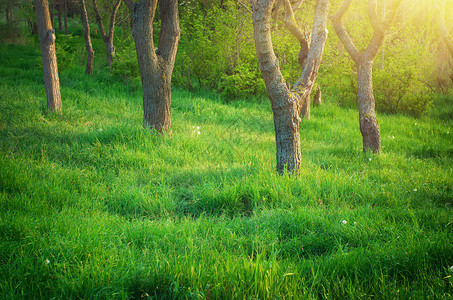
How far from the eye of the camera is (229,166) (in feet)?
16.5

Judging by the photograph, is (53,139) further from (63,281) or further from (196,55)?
(196,55)

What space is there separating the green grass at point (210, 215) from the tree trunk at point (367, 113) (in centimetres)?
33

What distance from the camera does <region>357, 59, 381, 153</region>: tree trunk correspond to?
6.01 m

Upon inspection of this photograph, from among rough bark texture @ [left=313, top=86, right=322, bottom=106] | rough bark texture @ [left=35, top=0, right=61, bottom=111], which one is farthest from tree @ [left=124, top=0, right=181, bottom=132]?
rough bark texture @ [left=313, top=86, right=322, bottom=106]

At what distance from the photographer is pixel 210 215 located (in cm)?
364

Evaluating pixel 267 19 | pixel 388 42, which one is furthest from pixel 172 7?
pixel 388 42

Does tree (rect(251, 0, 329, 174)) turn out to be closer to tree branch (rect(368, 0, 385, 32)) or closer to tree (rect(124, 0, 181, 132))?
tree branch (rect(368, 0, 385, 32))

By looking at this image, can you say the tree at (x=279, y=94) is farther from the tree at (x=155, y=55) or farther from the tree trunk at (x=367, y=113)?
the tree at (x=155, y=55)

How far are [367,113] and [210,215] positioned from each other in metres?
4.21

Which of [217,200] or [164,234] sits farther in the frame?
[217,200]

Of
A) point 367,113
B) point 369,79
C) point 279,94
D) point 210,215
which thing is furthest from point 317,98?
point 210,215

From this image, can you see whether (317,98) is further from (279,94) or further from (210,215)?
(210,215)

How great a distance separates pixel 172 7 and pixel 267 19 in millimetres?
2985

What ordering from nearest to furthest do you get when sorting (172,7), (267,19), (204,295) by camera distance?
1. (204,295)
2. (267,19)
3. (172,7)
